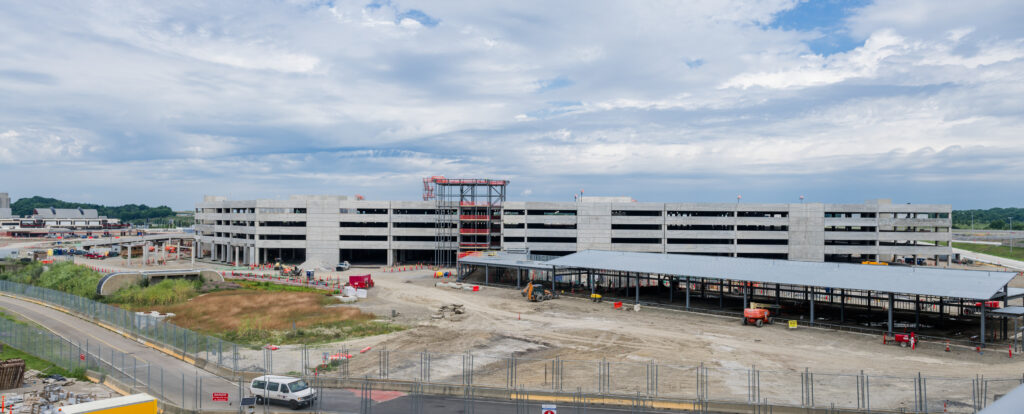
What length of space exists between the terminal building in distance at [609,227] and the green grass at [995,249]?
156 ft

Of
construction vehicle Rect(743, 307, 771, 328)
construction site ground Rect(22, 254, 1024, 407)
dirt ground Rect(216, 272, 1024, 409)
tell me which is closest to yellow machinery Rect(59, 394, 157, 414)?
construction site ground Rect(22, 254, 1024, 407)

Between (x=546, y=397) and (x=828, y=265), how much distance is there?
45.5 meters

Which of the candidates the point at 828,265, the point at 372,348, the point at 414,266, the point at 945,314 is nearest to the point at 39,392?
the point at 372,348

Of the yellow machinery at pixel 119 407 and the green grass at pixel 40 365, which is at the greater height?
the yellow machinery at pixel 119 407

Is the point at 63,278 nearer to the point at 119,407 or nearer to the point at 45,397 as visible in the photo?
the point at 45,397

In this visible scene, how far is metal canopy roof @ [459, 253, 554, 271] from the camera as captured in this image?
82.4 m

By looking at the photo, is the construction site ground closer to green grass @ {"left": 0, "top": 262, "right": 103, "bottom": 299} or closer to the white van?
the white van

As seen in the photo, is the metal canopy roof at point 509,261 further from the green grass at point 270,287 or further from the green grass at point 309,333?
the green grass at point 309,333

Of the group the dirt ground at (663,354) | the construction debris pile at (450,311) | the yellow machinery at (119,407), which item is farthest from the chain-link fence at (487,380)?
the construction debris pile at (450,311)

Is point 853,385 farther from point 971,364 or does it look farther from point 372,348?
point 372,348

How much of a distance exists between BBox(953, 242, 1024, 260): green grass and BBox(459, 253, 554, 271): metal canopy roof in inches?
5160

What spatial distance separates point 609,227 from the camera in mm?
115688

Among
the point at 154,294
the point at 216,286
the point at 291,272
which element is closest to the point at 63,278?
the point at 216,286

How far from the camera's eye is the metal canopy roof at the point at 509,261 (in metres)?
82.4
